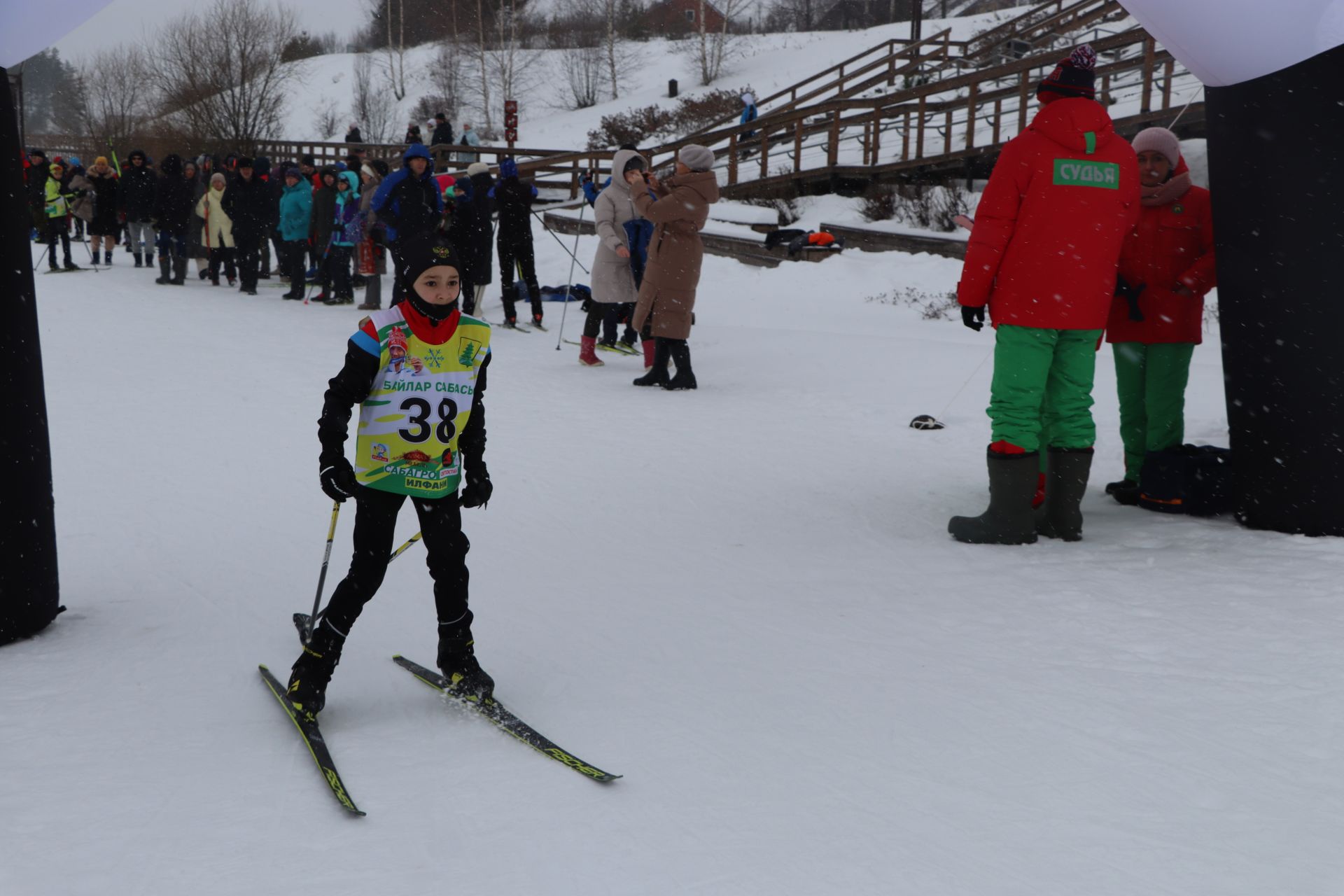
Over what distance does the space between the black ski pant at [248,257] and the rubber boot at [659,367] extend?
7796mm

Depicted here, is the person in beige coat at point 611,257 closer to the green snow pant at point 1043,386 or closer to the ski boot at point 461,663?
the green snow pant at point 1043,386

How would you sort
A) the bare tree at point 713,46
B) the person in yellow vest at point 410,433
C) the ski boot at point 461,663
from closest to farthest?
the person in yellow vest at point 410,433
the ski boot at point 461,663
the bare tree at point 713,46

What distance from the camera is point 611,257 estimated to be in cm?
991

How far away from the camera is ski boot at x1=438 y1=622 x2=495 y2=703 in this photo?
3.43m

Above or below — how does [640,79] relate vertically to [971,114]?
above

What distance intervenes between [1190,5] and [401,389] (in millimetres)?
3370

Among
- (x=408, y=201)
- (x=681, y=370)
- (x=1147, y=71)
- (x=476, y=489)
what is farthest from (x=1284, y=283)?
(x=1147, y=71)

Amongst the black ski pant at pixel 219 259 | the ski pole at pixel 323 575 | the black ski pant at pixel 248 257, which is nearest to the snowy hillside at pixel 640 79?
the black ski pant at pixel 219 259

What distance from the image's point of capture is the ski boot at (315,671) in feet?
10.8

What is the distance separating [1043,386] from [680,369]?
4.33m

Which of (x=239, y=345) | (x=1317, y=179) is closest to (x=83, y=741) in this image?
(x=1317, y=179)

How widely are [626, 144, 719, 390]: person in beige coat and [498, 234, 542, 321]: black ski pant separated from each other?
2.96 meters

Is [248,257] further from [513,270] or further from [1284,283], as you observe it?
[1284,283]

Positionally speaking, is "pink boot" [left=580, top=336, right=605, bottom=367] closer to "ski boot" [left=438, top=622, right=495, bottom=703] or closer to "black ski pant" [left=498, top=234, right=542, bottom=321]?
"black ski pant" [left=498, top=234, right=542, bottom=321]
